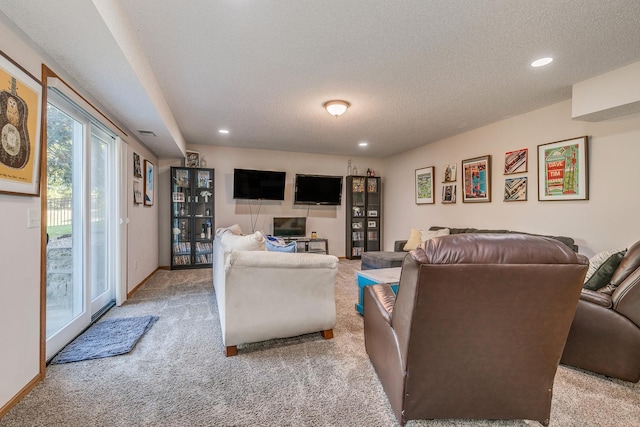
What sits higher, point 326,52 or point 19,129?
point 326,52

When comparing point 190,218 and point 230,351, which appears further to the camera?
point 190,218

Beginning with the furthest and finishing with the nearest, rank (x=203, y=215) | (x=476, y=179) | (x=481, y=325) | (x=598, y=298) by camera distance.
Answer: (x=203, y=215)
(x=476, y=179)
(x=598, y=298)
(x=481, y=325)

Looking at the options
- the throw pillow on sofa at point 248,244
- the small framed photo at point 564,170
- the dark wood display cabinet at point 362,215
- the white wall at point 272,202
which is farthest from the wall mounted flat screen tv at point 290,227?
the small framed photo at point 564,170

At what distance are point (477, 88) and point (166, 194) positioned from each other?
204 inches

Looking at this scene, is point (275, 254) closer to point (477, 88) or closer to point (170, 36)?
point (170, 36)

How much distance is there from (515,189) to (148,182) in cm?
537

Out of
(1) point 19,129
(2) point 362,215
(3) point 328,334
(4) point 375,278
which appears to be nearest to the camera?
(1) point 19,129

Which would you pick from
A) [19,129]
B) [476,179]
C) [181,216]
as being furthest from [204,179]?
[476,179]

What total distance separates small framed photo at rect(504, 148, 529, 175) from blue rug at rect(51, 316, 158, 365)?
15.2ft

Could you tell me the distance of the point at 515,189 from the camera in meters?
3.75

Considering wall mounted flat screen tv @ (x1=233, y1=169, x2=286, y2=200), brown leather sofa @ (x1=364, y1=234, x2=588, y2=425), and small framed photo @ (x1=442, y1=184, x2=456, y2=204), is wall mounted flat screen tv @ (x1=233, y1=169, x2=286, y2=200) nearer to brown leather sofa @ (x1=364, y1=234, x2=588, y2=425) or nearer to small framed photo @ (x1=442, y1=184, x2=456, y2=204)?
small framed photo @ (x1=442, y1=184, x2=456, y2=204)

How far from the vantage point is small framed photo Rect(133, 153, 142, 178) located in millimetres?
3784

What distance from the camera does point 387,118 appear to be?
3877 millimetres

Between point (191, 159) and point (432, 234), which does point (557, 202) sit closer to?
point (432, 234)
